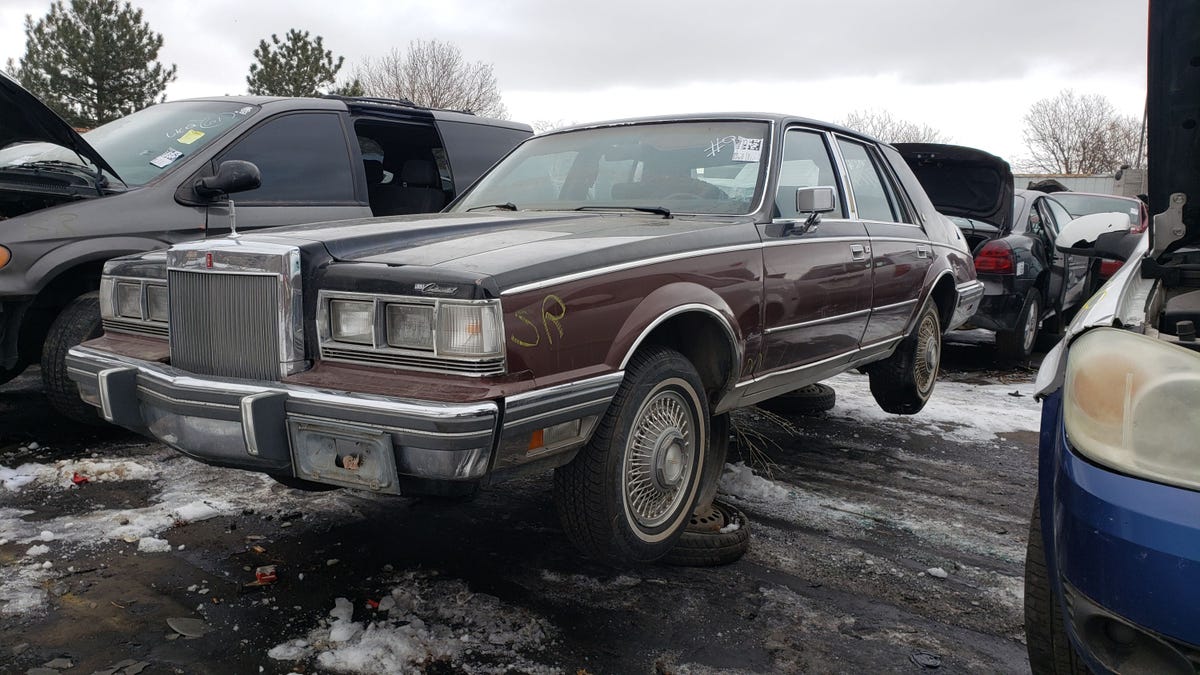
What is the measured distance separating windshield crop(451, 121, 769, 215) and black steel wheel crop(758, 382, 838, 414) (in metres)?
2.27

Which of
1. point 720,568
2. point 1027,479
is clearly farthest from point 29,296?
point 1027,479

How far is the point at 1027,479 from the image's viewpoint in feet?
14.5

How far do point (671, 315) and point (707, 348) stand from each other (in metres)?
0.45

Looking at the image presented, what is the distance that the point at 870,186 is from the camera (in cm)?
471

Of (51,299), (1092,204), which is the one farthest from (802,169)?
(1092,204)

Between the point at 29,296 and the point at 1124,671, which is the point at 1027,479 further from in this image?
the point at 29,296

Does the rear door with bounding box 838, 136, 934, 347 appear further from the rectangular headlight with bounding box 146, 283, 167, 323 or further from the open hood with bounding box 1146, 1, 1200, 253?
the rectangular headlight with bounding box 146, 283, 167, 323

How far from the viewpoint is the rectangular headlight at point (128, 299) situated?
3092mm

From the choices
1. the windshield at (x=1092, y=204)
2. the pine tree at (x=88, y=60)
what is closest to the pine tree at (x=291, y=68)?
the pine tree at (x=88, y=60)

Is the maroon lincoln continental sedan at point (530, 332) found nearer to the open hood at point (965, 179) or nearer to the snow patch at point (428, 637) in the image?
the snow patch at point (428, 637)

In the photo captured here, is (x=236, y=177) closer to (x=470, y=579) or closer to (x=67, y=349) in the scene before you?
(x=67, y=349)

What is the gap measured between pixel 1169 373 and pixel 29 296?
4359 millimetres

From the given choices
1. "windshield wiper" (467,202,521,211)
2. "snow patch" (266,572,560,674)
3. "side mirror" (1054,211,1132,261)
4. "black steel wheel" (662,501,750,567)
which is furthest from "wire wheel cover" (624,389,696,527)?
"side mirror" (1054,211,1132,261)

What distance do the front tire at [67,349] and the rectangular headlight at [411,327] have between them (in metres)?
2.44
